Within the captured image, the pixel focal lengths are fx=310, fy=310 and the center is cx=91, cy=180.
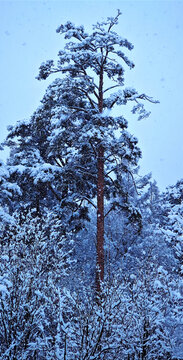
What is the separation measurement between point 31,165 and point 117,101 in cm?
499

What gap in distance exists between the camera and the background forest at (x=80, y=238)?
18.4 feet

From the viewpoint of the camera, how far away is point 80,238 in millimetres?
20156

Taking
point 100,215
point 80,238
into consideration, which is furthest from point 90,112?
point 80,238

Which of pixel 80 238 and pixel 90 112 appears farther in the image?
pixel 80 238

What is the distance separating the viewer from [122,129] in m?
12.0

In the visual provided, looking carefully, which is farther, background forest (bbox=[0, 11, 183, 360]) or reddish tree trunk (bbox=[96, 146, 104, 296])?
reddish tree trunk (bbox=[96, 146, 104, 296])

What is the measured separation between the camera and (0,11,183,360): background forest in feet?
18.4

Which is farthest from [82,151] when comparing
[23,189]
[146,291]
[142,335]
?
[142,335]

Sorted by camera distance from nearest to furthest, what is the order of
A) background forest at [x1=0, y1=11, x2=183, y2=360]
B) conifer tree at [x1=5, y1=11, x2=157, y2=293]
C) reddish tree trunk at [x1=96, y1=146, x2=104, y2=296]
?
1. background forest at [x1=0, y1=11, x2=183, y2=360]
2. reddish tree trunk at [x1=96, y1=146, x2=104, y2=296]
3. conifer tree at [x1=5, y1=11, x2=157, y2=293]

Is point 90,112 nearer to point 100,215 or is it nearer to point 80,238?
point 100,215

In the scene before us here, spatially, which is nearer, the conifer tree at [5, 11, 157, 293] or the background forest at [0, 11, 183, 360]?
the background forest at [0, 11, 183, 360]

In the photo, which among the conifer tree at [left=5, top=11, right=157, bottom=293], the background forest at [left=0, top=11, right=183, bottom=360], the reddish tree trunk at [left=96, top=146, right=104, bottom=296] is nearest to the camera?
the background forest at [left=0, top=11, right=183, bottom=360]

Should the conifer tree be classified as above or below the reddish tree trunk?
above

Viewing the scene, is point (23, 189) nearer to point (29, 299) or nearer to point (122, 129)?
point (122, 129)
